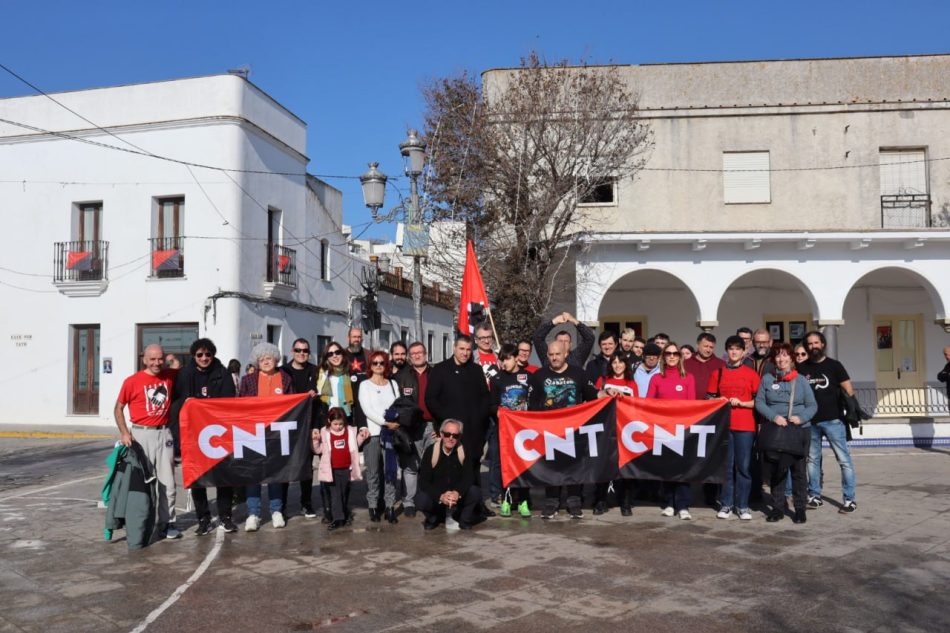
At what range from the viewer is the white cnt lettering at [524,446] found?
8.76 metres

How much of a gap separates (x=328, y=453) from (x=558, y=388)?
2.59 meters

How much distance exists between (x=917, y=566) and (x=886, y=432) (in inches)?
460

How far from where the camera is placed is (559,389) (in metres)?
8.90


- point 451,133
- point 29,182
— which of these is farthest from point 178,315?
point 451,133

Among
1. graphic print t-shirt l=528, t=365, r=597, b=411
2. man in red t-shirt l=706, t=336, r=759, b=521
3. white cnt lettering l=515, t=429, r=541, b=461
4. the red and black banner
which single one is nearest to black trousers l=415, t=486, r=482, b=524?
white cnt lettering l=515, t=429, r=541, b=461

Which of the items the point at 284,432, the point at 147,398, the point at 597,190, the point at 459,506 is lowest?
the point at 459,506

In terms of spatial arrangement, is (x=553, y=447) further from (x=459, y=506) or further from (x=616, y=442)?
(x=459, y=506)

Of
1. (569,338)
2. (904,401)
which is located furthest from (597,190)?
(569,338)

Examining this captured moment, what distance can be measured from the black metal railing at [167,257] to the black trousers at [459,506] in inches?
682

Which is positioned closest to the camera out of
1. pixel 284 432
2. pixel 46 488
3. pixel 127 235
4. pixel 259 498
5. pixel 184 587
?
pixel 184 587

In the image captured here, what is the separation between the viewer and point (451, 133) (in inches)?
784

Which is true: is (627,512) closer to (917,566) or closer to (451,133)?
(917,566)

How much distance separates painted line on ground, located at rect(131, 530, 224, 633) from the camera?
17.7 ft

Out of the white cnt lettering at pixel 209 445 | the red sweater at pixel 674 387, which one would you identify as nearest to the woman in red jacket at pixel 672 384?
the red sweater at pixel 674 387
